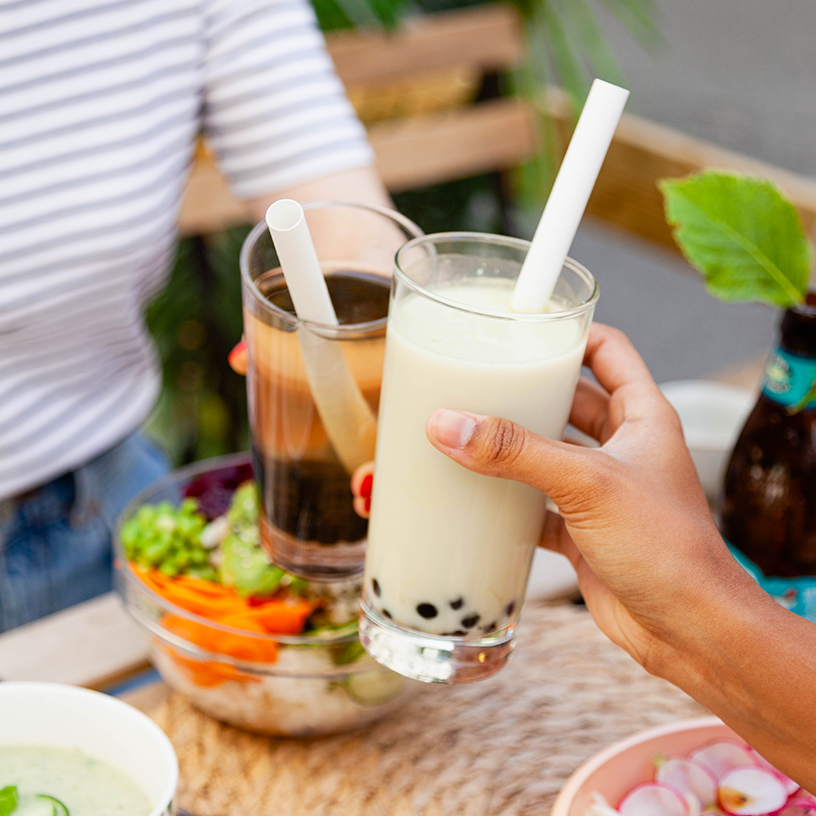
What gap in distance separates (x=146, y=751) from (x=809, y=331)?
0.56m

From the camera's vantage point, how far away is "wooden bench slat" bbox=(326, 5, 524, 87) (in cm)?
175

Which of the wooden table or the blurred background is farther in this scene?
the blurred background

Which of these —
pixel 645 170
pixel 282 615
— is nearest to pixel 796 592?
pixel 282 615

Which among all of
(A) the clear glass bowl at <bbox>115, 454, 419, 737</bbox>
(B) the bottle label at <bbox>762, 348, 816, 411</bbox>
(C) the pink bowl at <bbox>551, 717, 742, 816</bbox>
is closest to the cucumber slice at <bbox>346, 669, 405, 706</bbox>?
(A) the clear glass bowl at <bbox>115, 454, 419, 737</bbox>

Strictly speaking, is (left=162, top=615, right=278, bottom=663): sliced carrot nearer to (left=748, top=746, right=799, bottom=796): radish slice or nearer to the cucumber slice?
the cucumber slice

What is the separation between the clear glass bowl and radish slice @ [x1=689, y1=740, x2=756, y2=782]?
0.68 feet

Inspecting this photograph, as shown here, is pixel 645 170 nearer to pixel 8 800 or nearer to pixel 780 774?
pixel 780 774

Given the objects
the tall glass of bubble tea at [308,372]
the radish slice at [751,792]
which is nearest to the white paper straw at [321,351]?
the tall glass of bubble tea at [308,372]

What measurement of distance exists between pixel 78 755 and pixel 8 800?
2.1 inches

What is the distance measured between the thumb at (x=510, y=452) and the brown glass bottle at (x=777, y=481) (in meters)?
0.32

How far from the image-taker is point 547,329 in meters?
0.52

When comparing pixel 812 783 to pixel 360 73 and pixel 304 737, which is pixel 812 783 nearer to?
pixel 304 737

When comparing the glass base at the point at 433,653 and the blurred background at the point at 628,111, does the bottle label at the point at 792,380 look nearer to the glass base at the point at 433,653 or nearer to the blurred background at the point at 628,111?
the glass base at the point at 433,653

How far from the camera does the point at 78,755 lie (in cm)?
57
